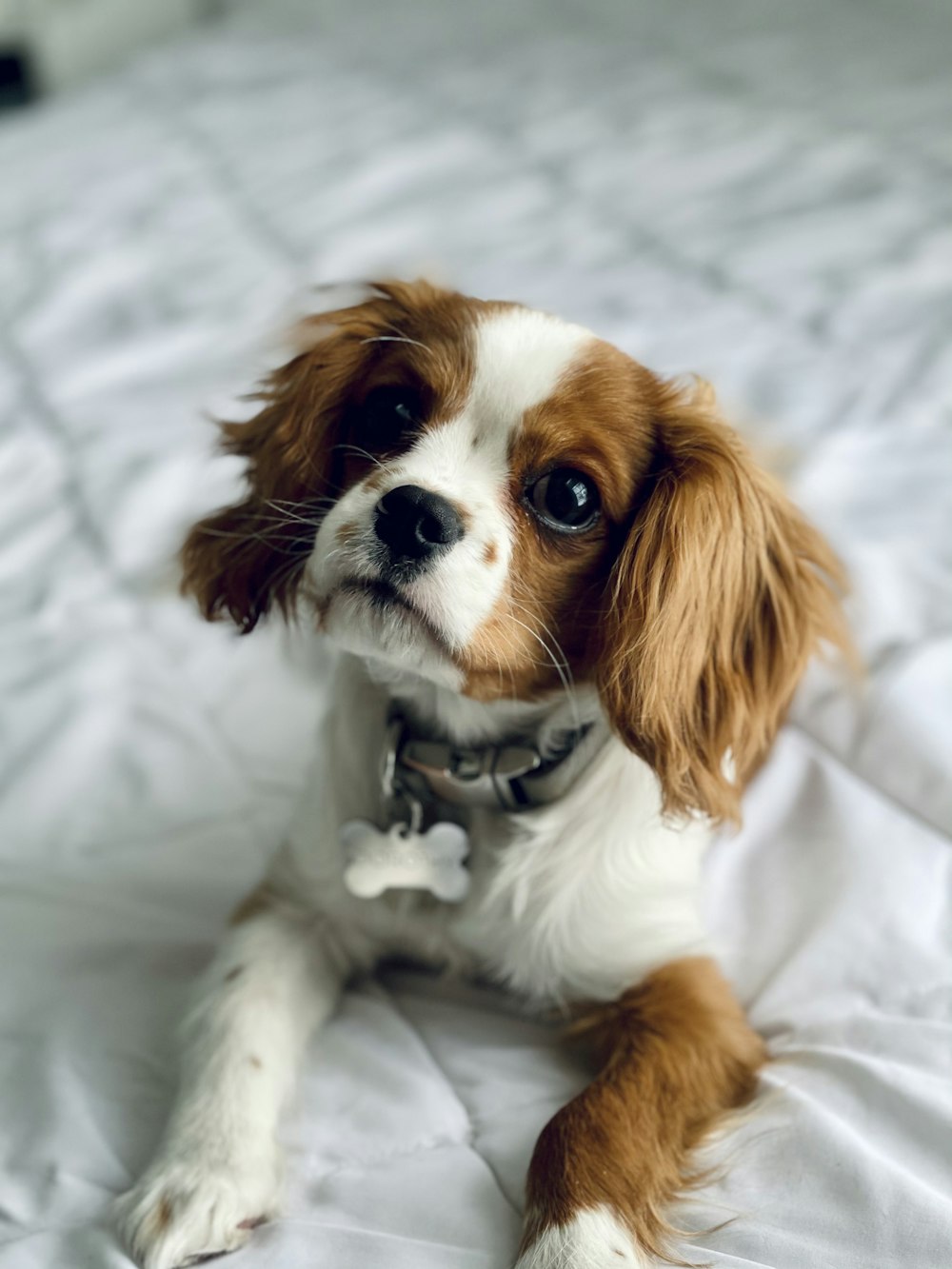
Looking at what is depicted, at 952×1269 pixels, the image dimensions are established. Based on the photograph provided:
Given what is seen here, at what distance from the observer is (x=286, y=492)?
1.35m

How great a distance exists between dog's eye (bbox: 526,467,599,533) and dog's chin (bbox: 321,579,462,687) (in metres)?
0.17

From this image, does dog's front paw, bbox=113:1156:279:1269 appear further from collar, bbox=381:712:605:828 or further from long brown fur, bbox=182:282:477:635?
long brown fur, bbox=182:282:477:635

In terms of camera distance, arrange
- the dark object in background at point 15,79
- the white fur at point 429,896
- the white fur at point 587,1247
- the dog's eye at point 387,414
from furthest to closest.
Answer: the dark object in background at point 15,79 → the dog's eye at point 387,414 → the white fur at point 429,896 → the white fur at point 587,1247

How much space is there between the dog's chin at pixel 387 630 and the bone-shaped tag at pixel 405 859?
0.20 meters

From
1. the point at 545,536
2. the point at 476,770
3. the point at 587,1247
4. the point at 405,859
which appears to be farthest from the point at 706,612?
the point at 587,1247

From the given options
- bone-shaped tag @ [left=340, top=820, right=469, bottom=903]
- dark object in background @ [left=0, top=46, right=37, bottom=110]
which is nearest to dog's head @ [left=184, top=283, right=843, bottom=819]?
bone-shaped tag @ [left=340, top=820, right=469, bottom=903]

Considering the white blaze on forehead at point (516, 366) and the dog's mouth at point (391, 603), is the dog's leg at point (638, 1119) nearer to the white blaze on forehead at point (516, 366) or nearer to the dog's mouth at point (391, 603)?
the dog's mouth at point (391, 603)

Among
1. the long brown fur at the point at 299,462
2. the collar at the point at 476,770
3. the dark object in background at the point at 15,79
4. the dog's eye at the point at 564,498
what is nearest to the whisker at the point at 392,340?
the long brown fur at the point at 299,462

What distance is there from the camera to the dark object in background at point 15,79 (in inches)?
193

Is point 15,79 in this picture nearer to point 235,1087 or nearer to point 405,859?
point 405,859

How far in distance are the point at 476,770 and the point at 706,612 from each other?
0.29 meters

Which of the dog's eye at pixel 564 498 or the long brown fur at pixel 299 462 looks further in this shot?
the long brown fur at pixel 299 462

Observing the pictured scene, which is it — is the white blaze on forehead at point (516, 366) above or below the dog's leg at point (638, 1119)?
above

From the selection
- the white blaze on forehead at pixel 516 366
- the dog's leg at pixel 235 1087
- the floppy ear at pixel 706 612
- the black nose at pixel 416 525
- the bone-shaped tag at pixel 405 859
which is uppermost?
the white blaze on forehead at pixel 516 366
